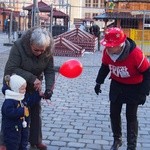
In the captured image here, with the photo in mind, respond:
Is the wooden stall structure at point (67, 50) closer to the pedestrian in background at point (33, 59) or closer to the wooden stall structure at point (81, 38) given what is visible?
the wooden stall structure at point (81, 38)

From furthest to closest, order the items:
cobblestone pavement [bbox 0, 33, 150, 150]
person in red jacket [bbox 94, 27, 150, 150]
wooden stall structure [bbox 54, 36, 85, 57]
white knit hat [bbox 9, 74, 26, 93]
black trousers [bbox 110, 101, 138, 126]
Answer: wooden stall structure [bbox 54, 36, 85, 57]
cobblestone pavement [bbox 0, 33, 150, 150]
black trousers [bbox 110, 101, 138, 126]
person in red jacket [bbox 94, 27, 150, 150]
white knit hat [bbox 9, 74, 26, 93]

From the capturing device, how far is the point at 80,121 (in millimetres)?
6727

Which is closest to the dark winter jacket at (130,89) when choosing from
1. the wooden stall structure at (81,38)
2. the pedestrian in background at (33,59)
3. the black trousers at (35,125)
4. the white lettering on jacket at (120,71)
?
the white lettering on jacket at (120,71)

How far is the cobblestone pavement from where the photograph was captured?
5.58 metres

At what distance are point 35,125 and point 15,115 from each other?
958 millimetres

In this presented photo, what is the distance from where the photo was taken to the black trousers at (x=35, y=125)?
495 centimetres

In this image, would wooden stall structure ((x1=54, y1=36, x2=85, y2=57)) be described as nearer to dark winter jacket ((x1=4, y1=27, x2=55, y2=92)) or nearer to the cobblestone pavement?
the cobblestone pavement

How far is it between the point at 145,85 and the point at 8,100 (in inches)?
65.9

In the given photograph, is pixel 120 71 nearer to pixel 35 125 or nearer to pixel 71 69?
pixel 71 69

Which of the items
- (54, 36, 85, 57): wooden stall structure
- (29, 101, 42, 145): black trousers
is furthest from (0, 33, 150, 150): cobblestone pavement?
(54, 36, 85, 57): wooden stall structure

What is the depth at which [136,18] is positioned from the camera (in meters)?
21.5

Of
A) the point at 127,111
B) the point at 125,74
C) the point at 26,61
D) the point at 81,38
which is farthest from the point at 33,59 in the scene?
the point at 81,38

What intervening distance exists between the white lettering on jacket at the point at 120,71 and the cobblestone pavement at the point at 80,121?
1.17 metres

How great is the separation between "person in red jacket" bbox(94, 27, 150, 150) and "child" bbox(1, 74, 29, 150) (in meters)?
1.13
